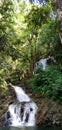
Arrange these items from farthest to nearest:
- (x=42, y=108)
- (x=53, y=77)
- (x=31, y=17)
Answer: (x=53, y=77), (x=42, y=108), (x=31, y=17)

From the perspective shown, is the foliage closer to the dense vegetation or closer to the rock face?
the dense vegetation

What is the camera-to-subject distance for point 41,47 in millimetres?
31922

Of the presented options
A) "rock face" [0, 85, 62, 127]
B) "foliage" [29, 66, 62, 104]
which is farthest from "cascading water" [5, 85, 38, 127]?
"foliage" [29, 66, 62, 104]

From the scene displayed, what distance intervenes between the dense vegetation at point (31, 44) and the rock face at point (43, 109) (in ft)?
1.81

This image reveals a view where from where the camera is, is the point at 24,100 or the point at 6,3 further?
the point at 24,100

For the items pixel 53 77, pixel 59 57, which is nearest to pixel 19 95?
pixel 53 77

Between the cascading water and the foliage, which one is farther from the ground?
the foliage

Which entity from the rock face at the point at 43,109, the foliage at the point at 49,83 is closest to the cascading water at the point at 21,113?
the rock face at the point at 43,109

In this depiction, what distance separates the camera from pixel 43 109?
20.4 metres

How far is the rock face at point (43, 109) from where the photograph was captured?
19109mm

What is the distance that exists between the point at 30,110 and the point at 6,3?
1147 centimetres

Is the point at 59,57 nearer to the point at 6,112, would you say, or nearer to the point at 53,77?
the point at 53,77

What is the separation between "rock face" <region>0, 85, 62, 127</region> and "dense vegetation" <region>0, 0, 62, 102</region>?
551mm

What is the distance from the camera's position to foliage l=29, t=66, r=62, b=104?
20531 mm
